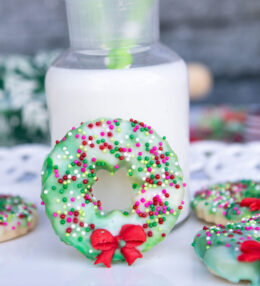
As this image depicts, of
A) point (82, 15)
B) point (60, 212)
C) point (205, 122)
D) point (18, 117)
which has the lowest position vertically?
point (205, 122)

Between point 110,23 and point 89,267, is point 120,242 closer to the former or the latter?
point 89,267

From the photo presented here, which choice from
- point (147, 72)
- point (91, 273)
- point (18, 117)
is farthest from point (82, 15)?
point (18, 117)

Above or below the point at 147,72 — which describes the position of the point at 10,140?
below

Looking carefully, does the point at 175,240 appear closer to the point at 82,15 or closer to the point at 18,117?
the point at 82,15

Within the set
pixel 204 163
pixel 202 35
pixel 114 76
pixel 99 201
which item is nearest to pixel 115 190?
pixel 99 201

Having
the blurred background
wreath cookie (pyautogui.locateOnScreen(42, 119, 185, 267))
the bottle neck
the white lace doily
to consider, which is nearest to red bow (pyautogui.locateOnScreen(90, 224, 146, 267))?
wreath cookie (pyautogui.locateOnScreen(42, 119, 185, 267))

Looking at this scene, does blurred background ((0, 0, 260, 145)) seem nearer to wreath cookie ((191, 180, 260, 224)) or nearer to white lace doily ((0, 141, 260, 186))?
white lace doily ((0, 141, 260, 186))

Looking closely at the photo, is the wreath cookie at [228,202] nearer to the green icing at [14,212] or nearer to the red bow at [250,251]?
the red bow at [250,251]
